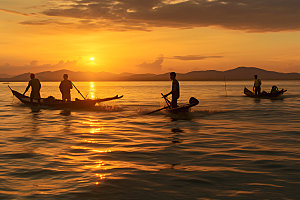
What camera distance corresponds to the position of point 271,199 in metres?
5.48

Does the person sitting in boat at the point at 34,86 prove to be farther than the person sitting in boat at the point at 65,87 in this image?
Yes

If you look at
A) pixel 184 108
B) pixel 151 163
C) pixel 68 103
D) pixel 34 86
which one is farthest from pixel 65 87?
pixel 151 163

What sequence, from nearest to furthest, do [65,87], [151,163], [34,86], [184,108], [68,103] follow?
[151,163] < [184,108] < [65,87] < [68,103] < [34,86]

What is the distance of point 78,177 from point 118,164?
52.4 inches

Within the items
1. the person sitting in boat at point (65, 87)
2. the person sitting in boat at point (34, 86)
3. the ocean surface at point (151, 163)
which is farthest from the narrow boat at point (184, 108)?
the person sitting in boat at point (34, 86)

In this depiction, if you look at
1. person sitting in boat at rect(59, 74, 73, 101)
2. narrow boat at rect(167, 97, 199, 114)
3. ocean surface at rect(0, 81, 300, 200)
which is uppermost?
person sitting in boat at rect(59, 74, 73, 101)

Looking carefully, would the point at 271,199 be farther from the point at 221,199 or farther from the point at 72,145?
the point at 72,145

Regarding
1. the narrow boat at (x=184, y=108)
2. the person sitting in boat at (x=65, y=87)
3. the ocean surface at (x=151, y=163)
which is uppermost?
the person sitting in boat at (x=65, y=87)

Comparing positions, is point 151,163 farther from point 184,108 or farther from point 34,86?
point 34,86

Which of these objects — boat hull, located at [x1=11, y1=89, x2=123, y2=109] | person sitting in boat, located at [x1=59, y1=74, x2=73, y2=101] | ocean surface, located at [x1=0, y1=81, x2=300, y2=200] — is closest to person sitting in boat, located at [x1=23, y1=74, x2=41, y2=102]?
boat hull, located at [x1=11, y1=89, x2=123, y2=109]

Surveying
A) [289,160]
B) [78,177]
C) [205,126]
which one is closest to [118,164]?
[78,177]

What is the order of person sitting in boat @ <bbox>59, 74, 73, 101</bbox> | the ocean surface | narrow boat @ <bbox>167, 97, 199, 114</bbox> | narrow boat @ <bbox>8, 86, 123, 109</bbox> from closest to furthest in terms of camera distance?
the ocean surface, narrow boat @ <bbox>167, 97, 199, 114</bbox>, person sitting in boat @ <bbox>59, 74, 73, 101</bbox>, narrow boat @ <bbox>8, 86, 123, 109</bbox>

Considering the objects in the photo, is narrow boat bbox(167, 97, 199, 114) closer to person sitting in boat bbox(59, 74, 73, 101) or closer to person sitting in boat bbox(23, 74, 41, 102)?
person sitting in boat bbox(59, 74, 73, 101)

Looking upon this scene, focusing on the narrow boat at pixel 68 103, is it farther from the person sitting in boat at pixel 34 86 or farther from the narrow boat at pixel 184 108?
the narrow boat at pixel 184 108
